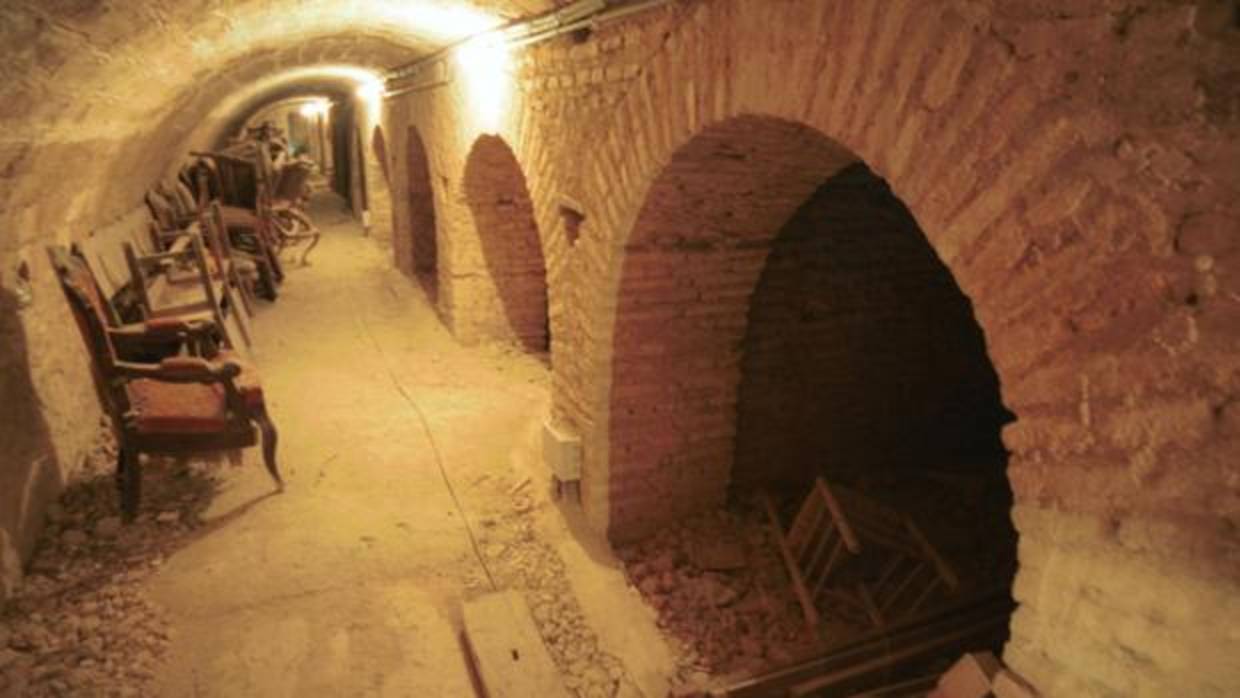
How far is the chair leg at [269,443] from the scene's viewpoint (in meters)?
4.52

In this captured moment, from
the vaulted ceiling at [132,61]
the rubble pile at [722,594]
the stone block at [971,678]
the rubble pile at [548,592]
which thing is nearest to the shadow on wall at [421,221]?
the vaulted ceiling at [132,61]

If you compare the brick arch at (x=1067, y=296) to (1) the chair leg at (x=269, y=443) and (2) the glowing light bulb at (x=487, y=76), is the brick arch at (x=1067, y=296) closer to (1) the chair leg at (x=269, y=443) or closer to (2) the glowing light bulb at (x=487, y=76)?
(2) the glowing light bulb at (x=487, y=76)

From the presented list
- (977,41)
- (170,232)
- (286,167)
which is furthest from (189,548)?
(286,167)

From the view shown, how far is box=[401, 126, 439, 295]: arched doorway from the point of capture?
30.3ft

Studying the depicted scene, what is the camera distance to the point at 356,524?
14.9 ft

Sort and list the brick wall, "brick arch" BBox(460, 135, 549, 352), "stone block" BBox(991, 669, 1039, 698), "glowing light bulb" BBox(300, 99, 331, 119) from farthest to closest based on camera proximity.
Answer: "glowing light bulb" BBox(300, 99, 331, 119), "brick arch" BBox(460, 135, 549, 352), the brick wall, "stone block" BBox(991, 669, 1039, 698)

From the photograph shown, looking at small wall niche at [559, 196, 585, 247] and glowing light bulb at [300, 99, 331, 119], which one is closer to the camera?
small wall niche at [559, 196, 585, 247]

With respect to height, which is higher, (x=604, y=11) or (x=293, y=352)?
(x=604, y=11)

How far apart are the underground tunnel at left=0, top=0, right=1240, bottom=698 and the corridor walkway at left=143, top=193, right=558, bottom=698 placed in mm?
28

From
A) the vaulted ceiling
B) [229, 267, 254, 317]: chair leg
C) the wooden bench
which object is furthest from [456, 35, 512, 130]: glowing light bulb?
[229, 267, 254, 317]: chair leg

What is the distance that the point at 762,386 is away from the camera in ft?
15.0

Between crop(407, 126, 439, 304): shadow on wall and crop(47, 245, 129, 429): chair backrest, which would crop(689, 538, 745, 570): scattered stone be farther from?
crop(407, 126, 439, 304): shadow on wall

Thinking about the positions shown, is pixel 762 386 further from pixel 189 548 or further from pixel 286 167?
pixel 286 167

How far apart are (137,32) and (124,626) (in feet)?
9.16
